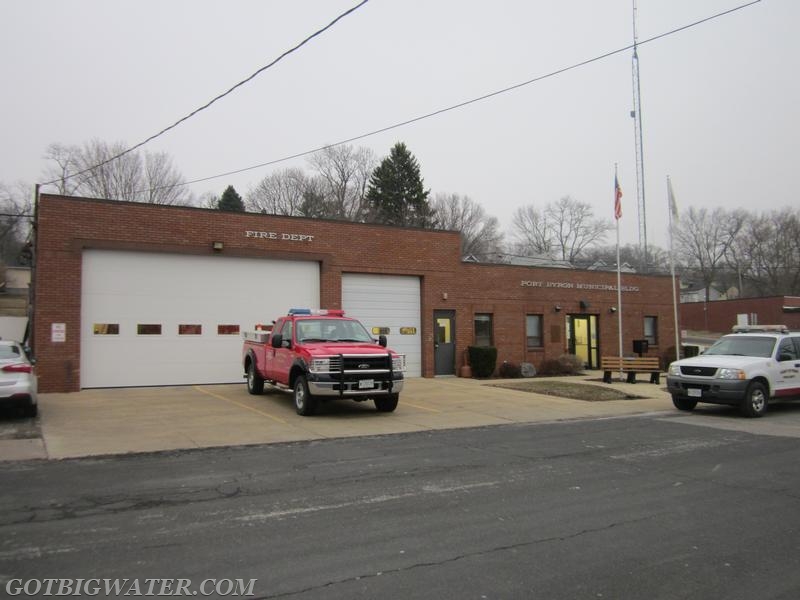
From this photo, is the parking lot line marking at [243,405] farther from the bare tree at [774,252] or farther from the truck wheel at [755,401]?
the bare tree at [774,252]

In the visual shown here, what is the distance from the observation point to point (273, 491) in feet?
21.9

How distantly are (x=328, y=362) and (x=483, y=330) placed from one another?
1216cm

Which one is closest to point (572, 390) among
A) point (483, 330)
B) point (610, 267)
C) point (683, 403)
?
point (683, 403)

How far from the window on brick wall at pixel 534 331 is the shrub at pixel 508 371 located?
175 centimetres

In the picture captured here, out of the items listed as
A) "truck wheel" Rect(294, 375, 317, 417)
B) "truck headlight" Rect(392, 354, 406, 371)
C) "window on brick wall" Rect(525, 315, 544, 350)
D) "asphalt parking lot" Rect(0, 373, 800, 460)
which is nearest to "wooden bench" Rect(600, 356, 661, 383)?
"asphalt parking lot" Rect(0, 373, 800, 460)

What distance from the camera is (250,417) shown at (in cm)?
1202

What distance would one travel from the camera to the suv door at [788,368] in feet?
43.9

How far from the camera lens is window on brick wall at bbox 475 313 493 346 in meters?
22.8

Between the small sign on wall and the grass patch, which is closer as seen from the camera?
the small sign on wall

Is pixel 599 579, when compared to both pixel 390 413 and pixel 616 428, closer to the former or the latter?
pixel 616 428

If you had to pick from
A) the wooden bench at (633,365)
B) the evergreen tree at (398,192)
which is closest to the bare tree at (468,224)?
the evergreen tree at (398,192)

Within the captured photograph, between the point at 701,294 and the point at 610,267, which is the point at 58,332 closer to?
the point at 610,267

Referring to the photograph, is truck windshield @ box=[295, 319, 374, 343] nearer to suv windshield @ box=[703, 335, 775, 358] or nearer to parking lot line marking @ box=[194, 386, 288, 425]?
parking lot line marking @ box=[194, 386, 288, 425]

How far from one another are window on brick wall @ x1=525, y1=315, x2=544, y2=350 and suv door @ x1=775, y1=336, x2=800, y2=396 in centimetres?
1101
